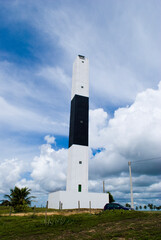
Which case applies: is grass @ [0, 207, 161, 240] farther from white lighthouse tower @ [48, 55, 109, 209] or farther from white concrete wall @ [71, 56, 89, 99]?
white concrete wall @ [71, 56, 89, 99]

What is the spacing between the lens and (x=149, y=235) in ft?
35.9

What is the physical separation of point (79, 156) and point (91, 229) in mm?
23651

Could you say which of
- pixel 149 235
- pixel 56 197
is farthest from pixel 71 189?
pixel 149 235

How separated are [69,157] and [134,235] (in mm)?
28970

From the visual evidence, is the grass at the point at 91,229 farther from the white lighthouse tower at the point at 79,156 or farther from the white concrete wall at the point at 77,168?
the white concrete wall at the point at 77,168

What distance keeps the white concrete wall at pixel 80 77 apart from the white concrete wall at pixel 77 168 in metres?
12.3

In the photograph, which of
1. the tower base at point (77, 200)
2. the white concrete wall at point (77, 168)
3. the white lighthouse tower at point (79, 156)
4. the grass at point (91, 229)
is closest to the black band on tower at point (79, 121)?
the white lighthouse tower at point (79, 156)

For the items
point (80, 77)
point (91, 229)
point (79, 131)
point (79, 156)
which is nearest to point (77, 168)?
point (79, 156)

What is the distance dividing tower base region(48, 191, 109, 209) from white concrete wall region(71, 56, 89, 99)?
66.5ft

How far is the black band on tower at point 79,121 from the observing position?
3969cm

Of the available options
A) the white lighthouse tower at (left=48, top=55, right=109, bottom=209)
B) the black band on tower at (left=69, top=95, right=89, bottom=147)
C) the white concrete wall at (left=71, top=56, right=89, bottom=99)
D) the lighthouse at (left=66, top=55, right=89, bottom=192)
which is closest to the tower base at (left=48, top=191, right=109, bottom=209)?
the white lighthouse tower at (left=48, top=55, right=109, bottom=209)

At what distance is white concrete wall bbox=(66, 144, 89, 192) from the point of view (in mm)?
36406

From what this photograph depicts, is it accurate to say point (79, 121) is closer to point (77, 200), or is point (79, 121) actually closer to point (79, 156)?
point (79, 156)

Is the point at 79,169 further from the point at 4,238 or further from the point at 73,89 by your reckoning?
the point at 4,238
